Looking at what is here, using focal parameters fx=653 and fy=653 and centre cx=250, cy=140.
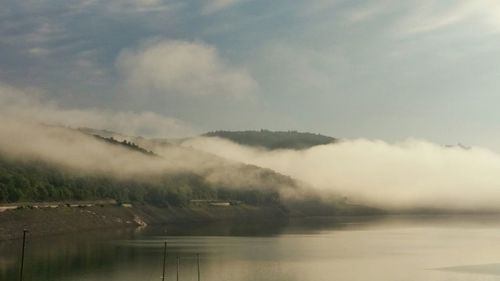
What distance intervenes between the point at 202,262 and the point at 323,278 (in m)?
32.4

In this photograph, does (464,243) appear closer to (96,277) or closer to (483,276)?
(483,276)

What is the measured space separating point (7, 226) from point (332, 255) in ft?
333

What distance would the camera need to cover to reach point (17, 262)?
12825 centimetres

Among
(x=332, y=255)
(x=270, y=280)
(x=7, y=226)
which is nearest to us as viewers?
(x=270, y=280)

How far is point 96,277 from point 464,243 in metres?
128

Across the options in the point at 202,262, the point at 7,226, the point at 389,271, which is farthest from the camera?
the point at 7,226

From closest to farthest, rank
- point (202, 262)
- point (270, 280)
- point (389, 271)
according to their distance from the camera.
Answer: point (270, 280)
point (389, 271)
point (202, 262)

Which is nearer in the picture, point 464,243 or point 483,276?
point 483,276

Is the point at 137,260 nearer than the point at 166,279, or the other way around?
the point at 166,279

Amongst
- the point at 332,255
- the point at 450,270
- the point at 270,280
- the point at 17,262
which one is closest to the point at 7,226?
the point at 17,262

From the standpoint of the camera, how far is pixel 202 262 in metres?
136

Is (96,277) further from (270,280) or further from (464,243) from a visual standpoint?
(464,243)

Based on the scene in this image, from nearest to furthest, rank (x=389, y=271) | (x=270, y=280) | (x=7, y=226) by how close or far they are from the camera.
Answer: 1. (x=270, y=280)
2. (x=389, y=271)
3. (x=7, y=226)

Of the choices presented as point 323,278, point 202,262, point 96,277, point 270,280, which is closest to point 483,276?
point 323,278
